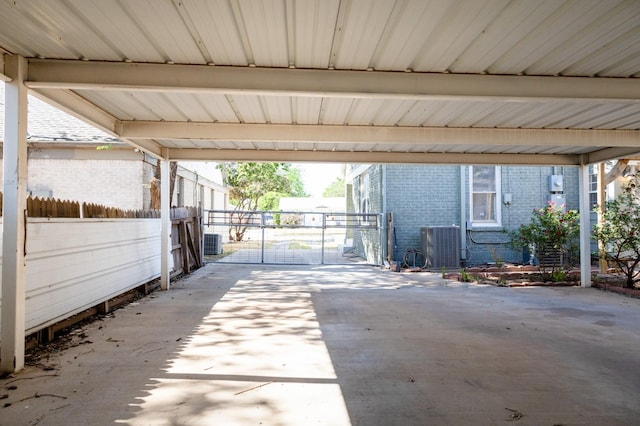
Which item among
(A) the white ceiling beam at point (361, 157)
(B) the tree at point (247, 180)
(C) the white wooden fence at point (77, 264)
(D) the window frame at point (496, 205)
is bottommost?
(C) the white wooden fence at point (77, 264)

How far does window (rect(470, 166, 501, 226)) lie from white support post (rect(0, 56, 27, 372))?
12.1 metres

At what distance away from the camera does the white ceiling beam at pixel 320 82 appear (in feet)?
14.0

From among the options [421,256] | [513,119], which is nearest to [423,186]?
[421,256]

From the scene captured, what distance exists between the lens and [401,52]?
4.00 m

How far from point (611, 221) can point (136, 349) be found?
10.2 meters

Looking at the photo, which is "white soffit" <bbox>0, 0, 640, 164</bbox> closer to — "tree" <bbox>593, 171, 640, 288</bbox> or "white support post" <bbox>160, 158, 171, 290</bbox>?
"white support post" <bbox>160, 158, 171, 290</bbox>

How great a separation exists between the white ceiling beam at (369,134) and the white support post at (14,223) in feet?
8.67

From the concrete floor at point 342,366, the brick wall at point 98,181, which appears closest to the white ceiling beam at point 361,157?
the concrete floor at point 342,366

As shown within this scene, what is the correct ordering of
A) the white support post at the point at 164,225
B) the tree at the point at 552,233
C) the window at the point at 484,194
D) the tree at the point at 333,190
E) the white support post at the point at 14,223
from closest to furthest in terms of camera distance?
the white support post at the point at 14,223 → the white support post at the point at 164,225 → the tree at the point at 552,233 → the window at the point at 484,194 → the tree at the point at 333,190

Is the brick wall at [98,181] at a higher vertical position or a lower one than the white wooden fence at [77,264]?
higher

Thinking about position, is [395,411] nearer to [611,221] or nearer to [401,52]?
[401,52]

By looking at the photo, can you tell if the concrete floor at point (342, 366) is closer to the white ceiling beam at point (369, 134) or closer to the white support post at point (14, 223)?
the white support post at point (14, 223)

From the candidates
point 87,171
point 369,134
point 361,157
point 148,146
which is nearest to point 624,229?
point 361,157

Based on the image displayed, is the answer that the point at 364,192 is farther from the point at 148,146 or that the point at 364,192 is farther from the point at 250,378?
the point at 250,378
